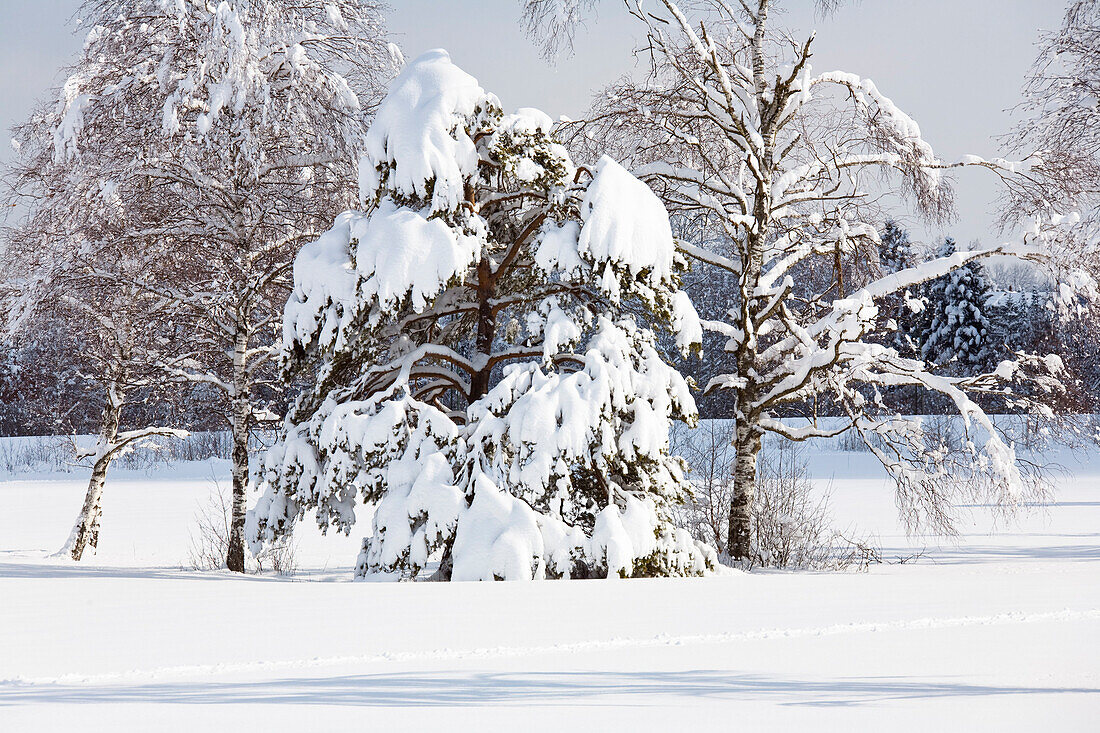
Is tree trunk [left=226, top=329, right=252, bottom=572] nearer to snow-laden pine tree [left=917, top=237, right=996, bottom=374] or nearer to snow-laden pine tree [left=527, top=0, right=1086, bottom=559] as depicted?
snow-laden pine tree [left=527, top=0, right=1086, bottom=559]

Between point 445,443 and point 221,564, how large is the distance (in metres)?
5.30

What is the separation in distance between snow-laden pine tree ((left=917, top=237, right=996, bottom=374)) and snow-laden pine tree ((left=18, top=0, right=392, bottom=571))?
35.5 metres

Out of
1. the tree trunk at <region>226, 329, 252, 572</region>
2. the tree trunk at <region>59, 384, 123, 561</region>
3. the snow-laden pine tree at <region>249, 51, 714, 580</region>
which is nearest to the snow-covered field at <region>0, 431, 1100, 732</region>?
the snow-laden pine tree at <region>249, 51, 714, 580</region>

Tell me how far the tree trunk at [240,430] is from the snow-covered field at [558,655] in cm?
422

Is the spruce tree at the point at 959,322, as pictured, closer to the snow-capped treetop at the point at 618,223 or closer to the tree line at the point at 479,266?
the tree line at the point at 479,266

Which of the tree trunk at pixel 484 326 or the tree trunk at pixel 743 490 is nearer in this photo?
the tree trunk at pixel 484 326

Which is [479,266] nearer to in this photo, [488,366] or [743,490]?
[488,366]

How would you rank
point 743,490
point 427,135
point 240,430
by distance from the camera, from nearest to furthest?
point 427,135, point 743,490, point 240,430

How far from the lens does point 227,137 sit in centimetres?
1182

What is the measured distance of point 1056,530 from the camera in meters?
18.2

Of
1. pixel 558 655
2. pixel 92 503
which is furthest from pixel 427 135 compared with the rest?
pixel 92 503

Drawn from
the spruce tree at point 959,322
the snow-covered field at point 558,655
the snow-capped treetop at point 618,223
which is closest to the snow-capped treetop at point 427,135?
the snow-capped treetop at point 618,223

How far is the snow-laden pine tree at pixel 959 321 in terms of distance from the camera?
42656mm

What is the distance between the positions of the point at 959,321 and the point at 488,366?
1502 inches
